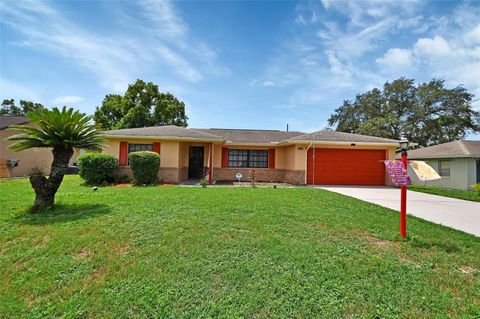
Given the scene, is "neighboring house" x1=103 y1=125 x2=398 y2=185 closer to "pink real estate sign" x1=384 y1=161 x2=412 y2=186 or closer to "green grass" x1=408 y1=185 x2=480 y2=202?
"green grass" x1=408 y1=185 x2=480 y2=202

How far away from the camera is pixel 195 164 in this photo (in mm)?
16531

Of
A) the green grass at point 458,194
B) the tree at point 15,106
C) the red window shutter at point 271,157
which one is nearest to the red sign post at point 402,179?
the green grass at point 458,194

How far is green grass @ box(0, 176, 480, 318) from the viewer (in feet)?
8.89

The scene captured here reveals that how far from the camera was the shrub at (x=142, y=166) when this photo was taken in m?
11.9

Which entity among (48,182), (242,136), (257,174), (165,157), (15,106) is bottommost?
(257,174)

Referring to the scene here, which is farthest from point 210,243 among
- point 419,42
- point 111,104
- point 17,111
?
point 17,111

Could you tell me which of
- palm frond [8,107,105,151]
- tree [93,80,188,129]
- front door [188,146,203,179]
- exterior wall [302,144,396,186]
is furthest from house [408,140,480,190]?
tree [93,80,188,129]

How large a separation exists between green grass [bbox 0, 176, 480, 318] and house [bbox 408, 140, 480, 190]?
14.6 metres

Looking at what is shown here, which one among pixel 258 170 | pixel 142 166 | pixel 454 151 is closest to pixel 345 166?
pixel 258 170

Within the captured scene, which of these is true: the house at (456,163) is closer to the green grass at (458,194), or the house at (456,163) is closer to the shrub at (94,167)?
the green grass at (458,194)

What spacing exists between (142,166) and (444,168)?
21456mm

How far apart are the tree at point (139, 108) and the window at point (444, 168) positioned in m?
28.4

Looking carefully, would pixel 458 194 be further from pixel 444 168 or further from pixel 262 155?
pixel 262 155

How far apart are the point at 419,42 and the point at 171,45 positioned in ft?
41.4
